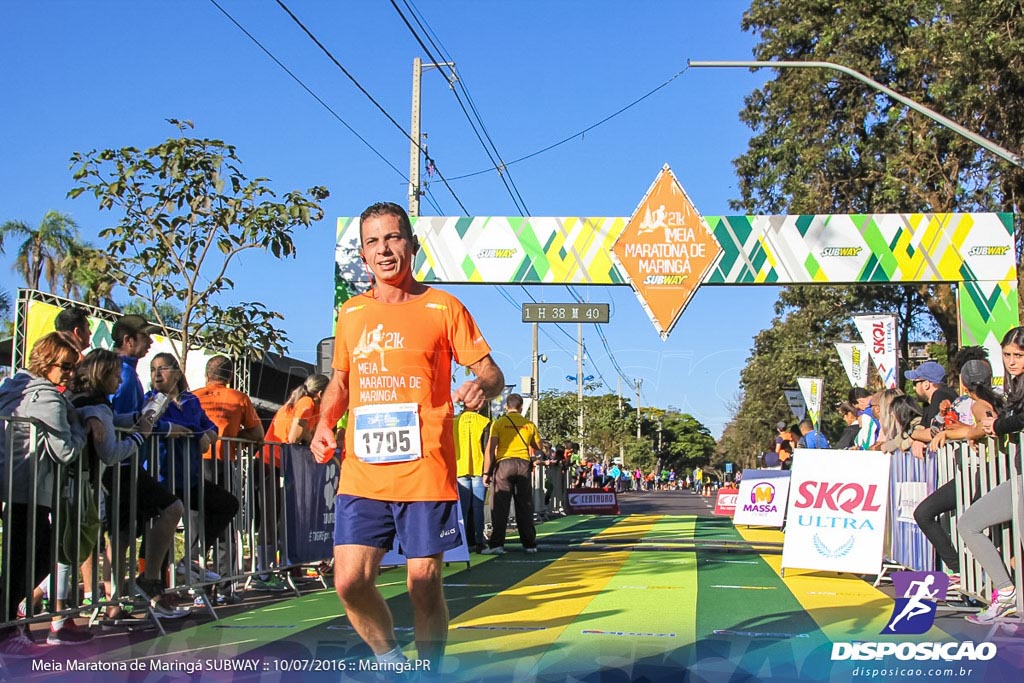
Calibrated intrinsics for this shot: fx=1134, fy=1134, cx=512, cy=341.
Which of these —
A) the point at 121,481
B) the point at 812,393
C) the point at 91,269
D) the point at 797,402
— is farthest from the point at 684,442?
the point at 121,481

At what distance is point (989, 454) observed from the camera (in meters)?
7.30

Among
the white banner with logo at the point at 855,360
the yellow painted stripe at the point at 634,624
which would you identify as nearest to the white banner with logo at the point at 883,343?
the white banner with logo at the point at 855,360

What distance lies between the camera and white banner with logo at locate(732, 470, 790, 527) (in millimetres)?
18625

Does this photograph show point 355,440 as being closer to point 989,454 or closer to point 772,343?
point 989,454

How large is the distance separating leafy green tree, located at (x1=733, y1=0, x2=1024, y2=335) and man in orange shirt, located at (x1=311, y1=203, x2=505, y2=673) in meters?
18.5

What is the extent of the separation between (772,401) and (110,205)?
40.9 meters

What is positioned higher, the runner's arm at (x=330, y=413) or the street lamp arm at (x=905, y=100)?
the street lamp arm at (x=905, y=100)

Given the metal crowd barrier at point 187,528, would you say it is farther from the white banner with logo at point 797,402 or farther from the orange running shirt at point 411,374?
the white banner with logo at point 797,402

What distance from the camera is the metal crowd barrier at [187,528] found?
242 inches

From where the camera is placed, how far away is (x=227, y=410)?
9195mm

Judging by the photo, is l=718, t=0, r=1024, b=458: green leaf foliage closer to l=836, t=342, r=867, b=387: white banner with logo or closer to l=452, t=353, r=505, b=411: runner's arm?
l=836, t=342, r=867, b=387: white banner with logo

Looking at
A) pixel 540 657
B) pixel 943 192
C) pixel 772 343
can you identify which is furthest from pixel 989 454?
pixel 772 343

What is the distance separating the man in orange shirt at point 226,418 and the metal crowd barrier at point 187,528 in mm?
22

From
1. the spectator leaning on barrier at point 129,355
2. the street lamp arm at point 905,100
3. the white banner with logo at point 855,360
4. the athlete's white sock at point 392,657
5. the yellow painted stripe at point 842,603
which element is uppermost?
the street lamp arm at point 905,100
